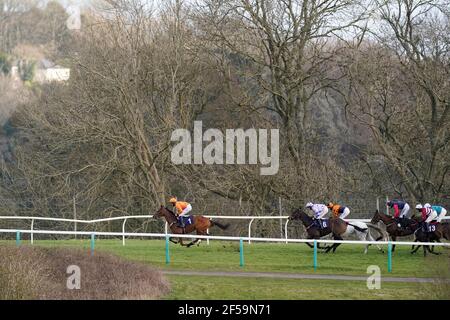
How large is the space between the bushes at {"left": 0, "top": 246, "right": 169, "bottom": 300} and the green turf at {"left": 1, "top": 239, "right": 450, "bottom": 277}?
273 centimetres

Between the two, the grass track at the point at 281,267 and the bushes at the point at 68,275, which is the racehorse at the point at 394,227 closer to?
the grass track at the point at 281,267

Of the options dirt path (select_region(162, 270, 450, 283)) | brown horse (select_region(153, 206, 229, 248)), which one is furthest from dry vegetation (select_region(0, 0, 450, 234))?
dirt path (select_region(162, 270, 450, 283))

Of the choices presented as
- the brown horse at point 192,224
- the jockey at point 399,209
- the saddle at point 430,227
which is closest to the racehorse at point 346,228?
the jockey at point 399,209

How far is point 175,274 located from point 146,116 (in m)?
17.5

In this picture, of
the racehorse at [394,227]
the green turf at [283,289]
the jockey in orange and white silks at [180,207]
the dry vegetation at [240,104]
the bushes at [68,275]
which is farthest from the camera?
the dry vegetation at [240,104]

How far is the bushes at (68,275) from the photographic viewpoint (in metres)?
14.5

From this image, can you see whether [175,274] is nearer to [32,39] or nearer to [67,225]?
[67,225]

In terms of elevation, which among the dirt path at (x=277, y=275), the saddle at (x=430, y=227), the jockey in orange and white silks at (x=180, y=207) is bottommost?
the dirt path at (x=277, y=275)

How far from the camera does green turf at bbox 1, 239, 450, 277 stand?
20320 millimetres

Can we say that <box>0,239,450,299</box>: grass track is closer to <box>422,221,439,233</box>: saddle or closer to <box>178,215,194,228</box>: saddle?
<box>422,221,439,233</box>: saddle

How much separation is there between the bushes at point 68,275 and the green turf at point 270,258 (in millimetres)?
2730

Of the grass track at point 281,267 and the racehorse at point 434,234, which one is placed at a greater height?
the racehorse at point 434,234

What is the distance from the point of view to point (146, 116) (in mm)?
36219
